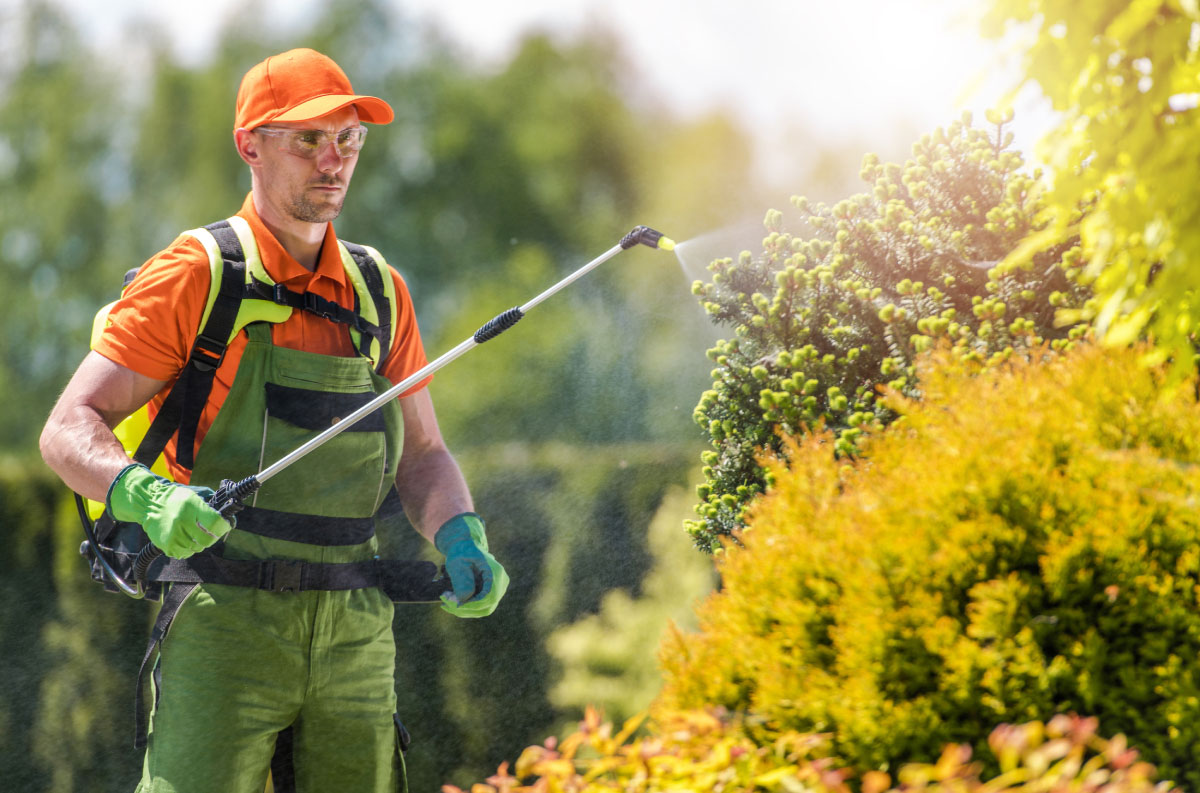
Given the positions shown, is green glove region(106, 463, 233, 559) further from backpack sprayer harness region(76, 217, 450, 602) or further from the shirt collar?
the shirt collar

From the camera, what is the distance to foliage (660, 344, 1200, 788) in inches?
78.7

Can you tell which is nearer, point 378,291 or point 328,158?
point 328,158

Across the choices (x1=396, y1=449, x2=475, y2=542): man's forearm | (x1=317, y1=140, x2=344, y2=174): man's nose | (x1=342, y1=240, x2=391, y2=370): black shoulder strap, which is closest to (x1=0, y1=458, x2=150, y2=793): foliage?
(x1=396, y1=449, x2=475, y2=542): man's forearm

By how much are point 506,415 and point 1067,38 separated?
14564 mm

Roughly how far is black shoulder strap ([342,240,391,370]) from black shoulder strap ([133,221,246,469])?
34 cm

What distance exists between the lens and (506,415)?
643 inches

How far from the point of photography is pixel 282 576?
240 cm

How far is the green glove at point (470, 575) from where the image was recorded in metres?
2.76

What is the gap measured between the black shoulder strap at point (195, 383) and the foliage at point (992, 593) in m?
1.10

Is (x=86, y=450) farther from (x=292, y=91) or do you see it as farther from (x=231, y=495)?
(x=292, y=91)

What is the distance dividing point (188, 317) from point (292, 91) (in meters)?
0.57

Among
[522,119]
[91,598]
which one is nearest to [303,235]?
[91,598]

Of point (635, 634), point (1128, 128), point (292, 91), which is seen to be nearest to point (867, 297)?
point (1128, 128)

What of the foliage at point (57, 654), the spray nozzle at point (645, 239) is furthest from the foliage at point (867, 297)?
the foliage at point (57, 654)
